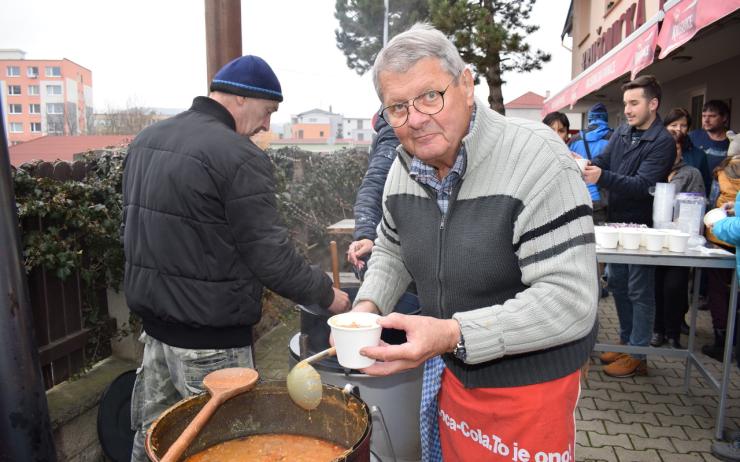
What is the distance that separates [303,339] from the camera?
7.99 feet

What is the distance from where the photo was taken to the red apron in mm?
1643

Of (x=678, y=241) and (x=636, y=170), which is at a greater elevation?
(x=636, y=170)

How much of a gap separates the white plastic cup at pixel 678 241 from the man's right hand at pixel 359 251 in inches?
83.0

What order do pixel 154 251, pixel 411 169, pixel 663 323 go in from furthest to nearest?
pixel 663 323
pixel 154 251
pixel 411 169

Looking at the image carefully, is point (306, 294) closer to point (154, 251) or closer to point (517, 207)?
point (154, 251)

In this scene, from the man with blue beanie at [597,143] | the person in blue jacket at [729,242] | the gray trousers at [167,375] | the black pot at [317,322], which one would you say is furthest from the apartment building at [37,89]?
the person in blue jacket at [729,242]

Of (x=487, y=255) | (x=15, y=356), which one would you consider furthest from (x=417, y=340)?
(x=15, y=356)

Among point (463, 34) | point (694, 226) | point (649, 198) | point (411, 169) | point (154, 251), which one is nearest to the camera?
point (411, 169)

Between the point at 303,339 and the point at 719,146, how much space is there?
223 inches

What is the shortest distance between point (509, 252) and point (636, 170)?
3551 mm

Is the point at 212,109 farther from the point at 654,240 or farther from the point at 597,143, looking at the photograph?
the point at 597,143

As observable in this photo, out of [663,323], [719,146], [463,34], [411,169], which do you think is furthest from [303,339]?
[463,34]

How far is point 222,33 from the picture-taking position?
3.74 m

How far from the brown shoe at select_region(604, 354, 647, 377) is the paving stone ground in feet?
0.20
